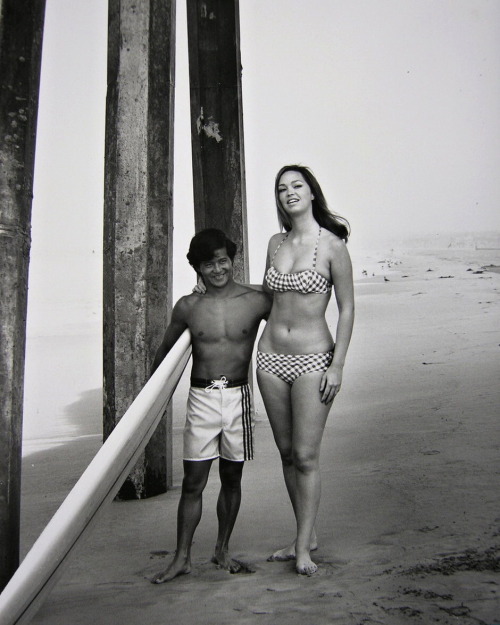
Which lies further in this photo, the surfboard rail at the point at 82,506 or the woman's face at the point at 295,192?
the woman's face at the point at 295,192

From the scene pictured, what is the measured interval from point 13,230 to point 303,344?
1.17 m

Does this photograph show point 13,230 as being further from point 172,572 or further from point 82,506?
point 172,572

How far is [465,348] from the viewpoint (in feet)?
29.1

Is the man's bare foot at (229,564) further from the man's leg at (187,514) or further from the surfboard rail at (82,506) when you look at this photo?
the surfboard rail at (82,506)

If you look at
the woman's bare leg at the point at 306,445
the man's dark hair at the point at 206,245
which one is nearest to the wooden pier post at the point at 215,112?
the man's dark hair at the point at 206,245

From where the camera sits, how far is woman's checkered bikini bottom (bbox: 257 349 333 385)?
319 centimetres

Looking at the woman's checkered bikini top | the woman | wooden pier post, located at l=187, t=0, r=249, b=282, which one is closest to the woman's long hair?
the woman

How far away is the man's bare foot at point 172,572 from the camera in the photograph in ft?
10.4

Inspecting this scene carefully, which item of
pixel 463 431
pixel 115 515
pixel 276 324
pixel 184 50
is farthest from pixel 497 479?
pixel 184 50

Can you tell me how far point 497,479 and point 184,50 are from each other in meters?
16.0

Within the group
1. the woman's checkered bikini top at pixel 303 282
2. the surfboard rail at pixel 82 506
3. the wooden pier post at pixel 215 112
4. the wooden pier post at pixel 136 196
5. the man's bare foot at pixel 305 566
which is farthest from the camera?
the wooden pier post at pixel 215 112

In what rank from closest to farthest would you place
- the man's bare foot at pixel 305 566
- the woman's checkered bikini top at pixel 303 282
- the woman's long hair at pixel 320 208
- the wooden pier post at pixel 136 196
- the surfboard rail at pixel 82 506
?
the surfboard rail at pixel 82 506
the man's bare foot at pixel 305 566
the woman's checkered bikini top at pixel 303 282
the woman's long hair at pixel 320 208
the wooden pier post at pixel 136 196

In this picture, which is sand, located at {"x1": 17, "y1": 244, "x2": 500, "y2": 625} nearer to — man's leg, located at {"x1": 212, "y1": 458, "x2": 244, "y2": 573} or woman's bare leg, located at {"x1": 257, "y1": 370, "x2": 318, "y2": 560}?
man's leg, located at {"x1": 212, "y1": 458, "x2": 244, "y2": 573}

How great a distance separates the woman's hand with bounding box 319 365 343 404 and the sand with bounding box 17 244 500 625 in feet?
2.20
